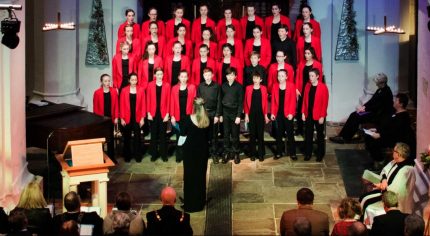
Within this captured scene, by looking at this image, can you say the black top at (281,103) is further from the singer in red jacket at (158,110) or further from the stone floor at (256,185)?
the singer in red jacket at (158,110)

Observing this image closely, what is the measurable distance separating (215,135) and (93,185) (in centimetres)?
323

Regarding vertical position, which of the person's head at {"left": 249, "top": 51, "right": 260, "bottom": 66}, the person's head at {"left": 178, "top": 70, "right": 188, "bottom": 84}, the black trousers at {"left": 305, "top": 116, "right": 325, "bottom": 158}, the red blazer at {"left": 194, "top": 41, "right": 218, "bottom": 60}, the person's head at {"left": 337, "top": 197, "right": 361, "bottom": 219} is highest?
the red blazer at {"left": 194, "top": 41, "right": 218, "bottom": 60}

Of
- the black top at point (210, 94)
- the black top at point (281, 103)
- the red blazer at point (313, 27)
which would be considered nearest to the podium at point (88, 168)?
the black top at point (210, 94)

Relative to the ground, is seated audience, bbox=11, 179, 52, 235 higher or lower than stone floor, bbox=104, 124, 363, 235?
higher

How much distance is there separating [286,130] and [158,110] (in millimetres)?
1943

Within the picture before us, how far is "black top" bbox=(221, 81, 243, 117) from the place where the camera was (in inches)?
522

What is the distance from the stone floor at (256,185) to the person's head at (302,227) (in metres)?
2.96

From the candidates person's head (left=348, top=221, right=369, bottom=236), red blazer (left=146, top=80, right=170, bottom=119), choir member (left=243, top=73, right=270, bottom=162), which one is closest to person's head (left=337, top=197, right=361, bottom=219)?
person's head (left=348, top=221, right=369, bottom=236)

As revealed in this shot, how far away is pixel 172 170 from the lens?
13.2 meters

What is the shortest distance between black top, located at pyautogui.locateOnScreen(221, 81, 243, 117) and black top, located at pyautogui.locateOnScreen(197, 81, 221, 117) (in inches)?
3.5

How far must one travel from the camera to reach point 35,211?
8789mm

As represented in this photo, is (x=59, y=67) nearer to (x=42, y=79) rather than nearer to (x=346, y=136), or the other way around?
(x=42, y=79)

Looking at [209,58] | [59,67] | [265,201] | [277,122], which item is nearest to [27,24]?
[59,67]

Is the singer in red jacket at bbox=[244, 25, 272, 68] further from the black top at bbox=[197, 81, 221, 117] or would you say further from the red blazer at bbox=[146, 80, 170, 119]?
the red blazer at bbox=[146, 80, 170, 119]
